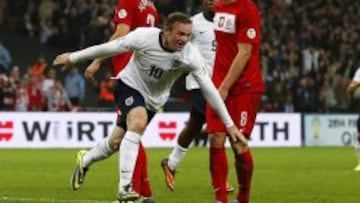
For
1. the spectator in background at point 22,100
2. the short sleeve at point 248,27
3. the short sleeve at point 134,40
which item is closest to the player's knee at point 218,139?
the short sleeve at point 248,27

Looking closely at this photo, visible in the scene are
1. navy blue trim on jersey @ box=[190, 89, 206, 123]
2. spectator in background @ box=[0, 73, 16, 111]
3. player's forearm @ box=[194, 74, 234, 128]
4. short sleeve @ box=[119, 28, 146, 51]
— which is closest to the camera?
player's forearm @ box=[194, 74, 234, 128]

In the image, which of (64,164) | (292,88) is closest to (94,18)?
(292,88)

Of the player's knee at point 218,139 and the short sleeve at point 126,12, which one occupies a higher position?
the short sleeve at point 126,12

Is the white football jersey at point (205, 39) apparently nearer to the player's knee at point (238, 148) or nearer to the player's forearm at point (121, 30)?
the player's forearm at point (121, 30)

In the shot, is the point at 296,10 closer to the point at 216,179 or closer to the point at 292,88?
the point at 292,88

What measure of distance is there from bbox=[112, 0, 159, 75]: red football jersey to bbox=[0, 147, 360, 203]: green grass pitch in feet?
5.18

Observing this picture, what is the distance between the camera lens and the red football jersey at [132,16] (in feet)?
40.3

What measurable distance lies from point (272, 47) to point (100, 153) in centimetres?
2331

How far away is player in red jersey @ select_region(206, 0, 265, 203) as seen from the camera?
449 inches

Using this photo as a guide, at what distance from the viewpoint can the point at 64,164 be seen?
20281mm

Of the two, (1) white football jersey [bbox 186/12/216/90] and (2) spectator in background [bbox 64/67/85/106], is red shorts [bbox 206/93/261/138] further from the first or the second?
(2) spectator in background [bbox 64/67/85/106]

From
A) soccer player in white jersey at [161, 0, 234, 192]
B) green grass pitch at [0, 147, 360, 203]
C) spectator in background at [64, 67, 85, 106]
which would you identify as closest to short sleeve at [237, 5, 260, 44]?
green grass pitch at [0, 147, 360, 203]

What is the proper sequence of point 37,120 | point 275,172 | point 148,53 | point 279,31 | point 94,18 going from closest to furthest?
point 148,53, point 275,172, point 37,120, point 94,18, point 279,31

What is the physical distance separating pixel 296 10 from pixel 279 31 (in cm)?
183
